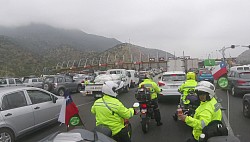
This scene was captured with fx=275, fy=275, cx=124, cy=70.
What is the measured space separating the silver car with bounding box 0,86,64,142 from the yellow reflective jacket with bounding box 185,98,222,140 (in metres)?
4.69

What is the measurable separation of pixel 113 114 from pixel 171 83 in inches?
357

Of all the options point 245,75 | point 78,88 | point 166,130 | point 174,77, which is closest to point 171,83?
point 174,77

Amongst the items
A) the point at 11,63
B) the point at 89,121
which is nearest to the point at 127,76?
the point at 89,121

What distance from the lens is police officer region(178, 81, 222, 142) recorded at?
3.95 meters

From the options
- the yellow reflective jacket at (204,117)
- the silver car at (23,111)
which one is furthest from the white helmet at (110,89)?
the silver car at (23,111)

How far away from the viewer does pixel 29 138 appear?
770 cm

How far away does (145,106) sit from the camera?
Answer: 25.3ft

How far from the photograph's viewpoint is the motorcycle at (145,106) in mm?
7609

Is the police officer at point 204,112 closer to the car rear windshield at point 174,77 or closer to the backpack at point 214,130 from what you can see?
the backpack at point 214,130

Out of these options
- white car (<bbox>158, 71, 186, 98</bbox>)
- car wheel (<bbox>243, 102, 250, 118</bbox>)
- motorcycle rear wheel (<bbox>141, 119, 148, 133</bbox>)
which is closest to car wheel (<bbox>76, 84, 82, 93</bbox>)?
white car (<bbox>158, 71, 186, 98</bbox>)

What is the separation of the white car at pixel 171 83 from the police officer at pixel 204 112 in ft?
29.5

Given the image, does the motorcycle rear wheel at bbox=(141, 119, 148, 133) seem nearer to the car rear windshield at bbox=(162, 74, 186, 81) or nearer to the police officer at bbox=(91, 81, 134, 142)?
the police officer at bbox=(91, 81, 134, 142)

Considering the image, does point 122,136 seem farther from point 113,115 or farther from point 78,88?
point 78,88

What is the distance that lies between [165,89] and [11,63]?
185 feet
